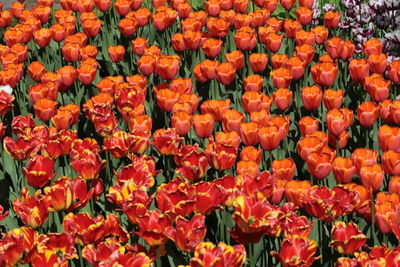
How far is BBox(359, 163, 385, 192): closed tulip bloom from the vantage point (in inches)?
124

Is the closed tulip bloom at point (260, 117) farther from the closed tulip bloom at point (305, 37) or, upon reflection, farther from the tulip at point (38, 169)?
the closed tulip bloom at point (305, 37)

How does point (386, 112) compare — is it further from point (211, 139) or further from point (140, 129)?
point (140, 129)

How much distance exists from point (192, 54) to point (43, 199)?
282cm

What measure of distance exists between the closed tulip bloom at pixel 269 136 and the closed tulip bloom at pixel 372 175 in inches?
22.6

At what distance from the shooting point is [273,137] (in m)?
3.62

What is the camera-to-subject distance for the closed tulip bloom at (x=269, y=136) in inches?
142

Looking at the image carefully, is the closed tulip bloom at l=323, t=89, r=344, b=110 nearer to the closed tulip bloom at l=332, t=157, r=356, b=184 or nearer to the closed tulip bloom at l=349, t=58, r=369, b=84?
the closed tulip bloom at l=349, t=58, r=369, b=84

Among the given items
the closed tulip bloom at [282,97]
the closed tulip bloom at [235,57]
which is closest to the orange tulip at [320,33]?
the closed tulip bloom at [235,57]

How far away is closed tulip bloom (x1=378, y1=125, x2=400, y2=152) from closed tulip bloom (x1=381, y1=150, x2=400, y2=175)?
258mm

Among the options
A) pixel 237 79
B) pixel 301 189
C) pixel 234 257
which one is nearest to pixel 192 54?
pixel 237 79

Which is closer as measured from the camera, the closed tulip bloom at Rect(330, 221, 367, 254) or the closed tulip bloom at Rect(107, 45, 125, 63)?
the closed tulip bloom at Rect(330, 221, 367, 254)

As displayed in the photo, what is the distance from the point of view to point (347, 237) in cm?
272

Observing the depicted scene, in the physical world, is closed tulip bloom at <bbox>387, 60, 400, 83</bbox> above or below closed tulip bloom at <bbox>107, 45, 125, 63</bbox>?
above

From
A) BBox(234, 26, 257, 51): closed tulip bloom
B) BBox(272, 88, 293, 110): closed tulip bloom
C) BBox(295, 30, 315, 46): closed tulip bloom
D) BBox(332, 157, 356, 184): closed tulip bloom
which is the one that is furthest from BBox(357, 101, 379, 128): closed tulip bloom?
BBox(234, 26, 257, 51): closed tulip bloom
